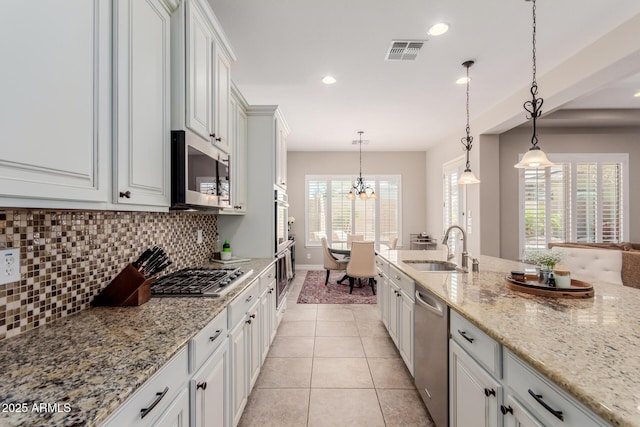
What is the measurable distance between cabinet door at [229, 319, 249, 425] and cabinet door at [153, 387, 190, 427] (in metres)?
0.49

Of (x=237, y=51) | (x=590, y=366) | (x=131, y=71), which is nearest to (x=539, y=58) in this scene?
(x=237, y=51)

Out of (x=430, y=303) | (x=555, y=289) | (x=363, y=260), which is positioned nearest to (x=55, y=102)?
(x=430, y=303)

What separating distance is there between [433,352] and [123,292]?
1.71 metres

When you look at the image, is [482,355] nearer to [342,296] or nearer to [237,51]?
[237,51]

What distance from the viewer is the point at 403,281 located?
2.38m

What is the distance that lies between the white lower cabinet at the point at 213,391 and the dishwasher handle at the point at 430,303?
117cm

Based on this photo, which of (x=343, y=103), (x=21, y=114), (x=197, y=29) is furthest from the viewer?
(x=343, y=103)

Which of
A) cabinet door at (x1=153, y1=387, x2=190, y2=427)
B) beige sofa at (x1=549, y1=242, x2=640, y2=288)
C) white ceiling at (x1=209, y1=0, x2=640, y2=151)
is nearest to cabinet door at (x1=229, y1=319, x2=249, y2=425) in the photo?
cabinet door at (x1=153, y1=387, x2=190, y2=427)

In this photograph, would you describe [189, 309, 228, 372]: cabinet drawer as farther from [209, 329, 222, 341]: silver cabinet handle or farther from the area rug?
the area rug

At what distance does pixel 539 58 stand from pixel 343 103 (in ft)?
6.98

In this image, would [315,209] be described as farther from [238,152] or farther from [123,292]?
[123,292]

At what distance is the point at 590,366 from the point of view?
2.74ft

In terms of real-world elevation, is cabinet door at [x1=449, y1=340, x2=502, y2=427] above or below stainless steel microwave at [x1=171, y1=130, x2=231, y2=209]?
below

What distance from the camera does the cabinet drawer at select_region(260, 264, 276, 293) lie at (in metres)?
2.35
